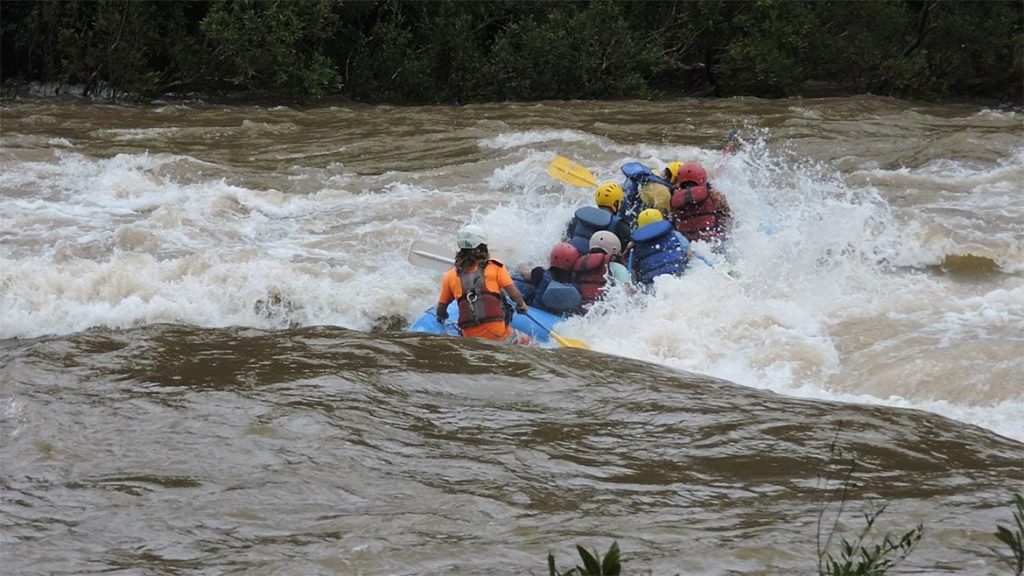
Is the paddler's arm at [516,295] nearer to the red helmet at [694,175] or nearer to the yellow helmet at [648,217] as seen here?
the yellow helmet at [648,217]

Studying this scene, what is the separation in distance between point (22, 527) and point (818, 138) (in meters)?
12.9

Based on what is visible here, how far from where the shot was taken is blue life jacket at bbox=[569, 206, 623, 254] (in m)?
8.74

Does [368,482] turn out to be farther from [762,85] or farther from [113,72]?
[762,85]

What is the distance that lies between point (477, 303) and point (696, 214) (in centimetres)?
288

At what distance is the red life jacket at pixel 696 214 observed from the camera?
9273 millimetres

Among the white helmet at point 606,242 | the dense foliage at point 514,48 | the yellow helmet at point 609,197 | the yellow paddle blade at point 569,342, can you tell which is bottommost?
the yellow paddle blade at point 569,342

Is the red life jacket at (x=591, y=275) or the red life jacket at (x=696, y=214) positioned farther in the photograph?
the red life jacket at (x=696, y=214)

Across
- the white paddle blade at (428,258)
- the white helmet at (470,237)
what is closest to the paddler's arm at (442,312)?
the white helmet at (470,237)

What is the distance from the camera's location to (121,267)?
8.83m

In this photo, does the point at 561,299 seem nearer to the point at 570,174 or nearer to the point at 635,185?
the point at 635,185

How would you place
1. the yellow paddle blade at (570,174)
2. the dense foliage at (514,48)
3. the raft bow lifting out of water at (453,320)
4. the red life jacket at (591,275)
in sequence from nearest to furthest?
the raft bow lifting out of water at (453,320) < the red life jacket at (591,275) < the yellow paddle blade at (570,174) < the dense foliage at (514,48)

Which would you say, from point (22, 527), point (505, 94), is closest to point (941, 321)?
point (22, 527)

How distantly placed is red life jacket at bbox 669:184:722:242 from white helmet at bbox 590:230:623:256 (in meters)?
1.10

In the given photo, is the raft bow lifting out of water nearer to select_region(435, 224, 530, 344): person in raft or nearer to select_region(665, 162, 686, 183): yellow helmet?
select_region(435, 224, 530, 344): person in raft
